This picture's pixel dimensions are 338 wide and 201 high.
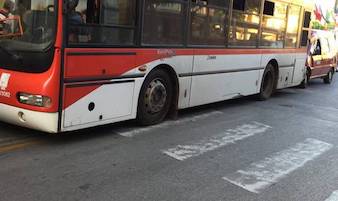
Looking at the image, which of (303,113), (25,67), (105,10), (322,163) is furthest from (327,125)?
(25,67)

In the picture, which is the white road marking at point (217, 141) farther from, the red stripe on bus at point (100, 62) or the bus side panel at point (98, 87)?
the red stripe on bus at point (100, 62)

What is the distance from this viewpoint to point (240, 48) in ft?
32.2

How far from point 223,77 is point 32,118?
4.49m

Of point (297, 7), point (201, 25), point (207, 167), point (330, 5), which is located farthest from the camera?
point (330, 5)

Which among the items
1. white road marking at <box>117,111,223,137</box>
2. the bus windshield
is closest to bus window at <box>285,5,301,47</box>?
white road marking at <box>117,111,223,137</box>

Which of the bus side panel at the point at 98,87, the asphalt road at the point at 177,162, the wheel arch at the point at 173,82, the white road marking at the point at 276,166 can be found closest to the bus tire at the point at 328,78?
the asphalt road at the point at 177,162

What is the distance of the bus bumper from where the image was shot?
5.75m

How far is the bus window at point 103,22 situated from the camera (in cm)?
598

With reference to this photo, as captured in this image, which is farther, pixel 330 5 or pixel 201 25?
pixel 330 5

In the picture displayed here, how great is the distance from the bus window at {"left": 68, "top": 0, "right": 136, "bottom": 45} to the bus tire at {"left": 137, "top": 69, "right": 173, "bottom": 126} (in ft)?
2.79

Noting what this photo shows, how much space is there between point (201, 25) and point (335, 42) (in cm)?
1216

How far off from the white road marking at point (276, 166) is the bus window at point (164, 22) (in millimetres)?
2522

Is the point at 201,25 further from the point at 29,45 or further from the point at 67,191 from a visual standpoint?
the point at 67,191

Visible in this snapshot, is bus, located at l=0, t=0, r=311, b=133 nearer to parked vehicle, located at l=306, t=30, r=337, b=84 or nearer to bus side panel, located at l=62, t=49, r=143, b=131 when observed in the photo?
bus side panel, located at l=62, t=49, r=143, b=131
